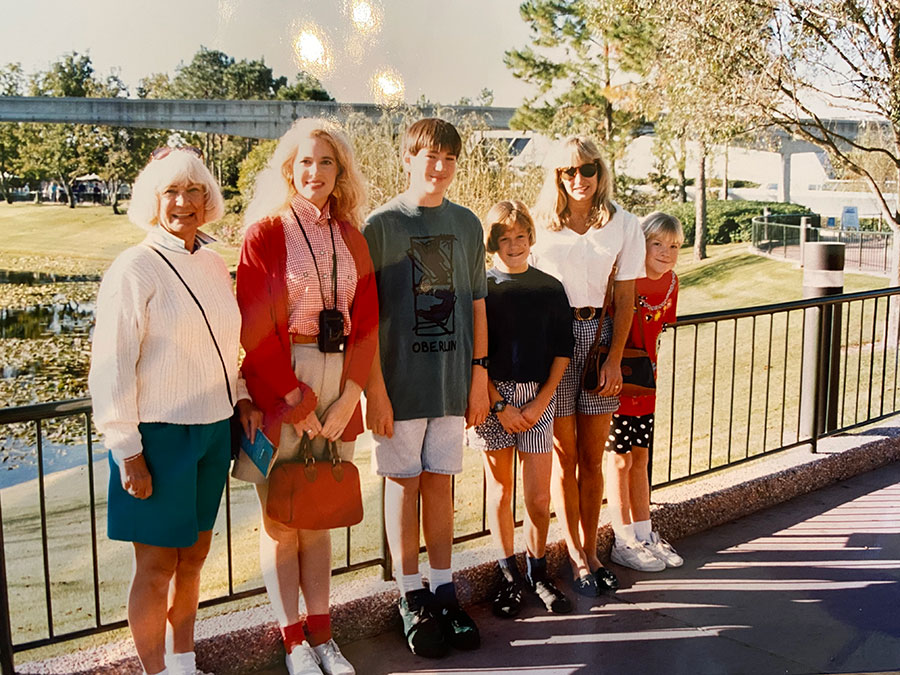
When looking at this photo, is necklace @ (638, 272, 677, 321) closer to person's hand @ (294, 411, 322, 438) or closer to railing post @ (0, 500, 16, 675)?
person's hand @ (294, 411, 322, 438)

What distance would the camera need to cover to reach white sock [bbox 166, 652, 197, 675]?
2453 millimetres

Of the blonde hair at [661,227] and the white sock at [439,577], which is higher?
the blonde hair at [661,227]

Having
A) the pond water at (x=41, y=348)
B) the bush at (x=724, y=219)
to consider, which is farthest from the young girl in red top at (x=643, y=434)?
the bush at (x=724, y=219)

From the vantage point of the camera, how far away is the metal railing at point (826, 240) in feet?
62.4

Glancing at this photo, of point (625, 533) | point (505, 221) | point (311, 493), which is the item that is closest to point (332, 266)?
point (311, 493)

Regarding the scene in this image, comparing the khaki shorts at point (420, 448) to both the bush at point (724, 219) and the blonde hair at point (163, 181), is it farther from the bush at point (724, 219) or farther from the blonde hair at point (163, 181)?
the bush at point (724, 219)

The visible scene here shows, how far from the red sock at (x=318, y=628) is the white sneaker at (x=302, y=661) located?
1.6 inches

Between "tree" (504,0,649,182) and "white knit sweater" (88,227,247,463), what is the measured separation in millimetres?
11265

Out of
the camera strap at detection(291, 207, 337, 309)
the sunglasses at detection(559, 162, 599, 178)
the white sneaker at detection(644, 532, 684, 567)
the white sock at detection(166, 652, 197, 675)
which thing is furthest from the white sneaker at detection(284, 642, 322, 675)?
the sunglasses at detection(559, 162, 599, 178)

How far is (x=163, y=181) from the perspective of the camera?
7.50ft

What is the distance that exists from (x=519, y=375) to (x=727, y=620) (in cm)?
116

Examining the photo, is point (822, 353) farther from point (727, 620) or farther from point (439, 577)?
point (439, 577)

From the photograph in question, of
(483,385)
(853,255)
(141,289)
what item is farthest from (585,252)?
(853,255)

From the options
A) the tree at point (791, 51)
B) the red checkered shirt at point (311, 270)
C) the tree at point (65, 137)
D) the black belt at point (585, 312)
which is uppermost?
the tree at point (791, 51)
